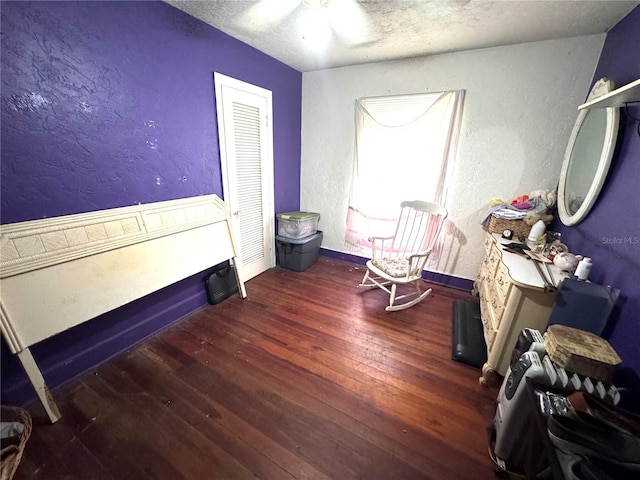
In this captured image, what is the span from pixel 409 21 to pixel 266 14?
3.29 feet

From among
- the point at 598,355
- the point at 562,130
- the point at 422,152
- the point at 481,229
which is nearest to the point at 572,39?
the point at 562,130

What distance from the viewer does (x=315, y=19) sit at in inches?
70.4

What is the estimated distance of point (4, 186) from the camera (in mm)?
1191

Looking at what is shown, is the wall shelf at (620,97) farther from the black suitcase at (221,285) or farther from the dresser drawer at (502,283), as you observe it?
the black suitcase at (221,285)

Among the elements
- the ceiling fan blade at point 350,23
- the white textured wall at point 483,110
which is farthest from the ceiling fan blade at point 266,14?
the white textured wall at point 483,110

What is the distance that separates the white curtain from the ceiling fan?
2.43 ft

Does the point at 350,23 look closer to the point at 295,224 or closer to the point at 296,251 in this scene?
the point at 295,224

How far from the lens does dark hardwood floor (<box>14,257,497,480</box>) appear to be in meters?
1.17

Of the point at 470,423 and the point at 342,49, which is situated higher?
the point at 342,49

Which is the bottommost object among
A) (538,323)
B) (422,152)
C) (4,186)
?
(538,323)

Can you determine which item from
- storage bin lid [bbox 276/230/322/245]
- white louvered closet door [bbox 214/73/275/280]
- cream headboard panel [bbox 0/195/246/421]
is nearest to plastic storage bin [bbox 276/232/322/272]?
storage bin lid [bbox 276/230/322/245]

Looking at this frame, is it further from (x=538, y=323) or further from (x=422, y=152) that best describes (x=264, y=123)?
(x=538, y=323)

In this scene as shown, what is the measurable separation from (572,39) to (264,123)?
2.62 metres

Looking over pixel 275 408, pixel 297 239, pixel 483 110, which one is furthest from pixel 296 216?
pixel 483 110
